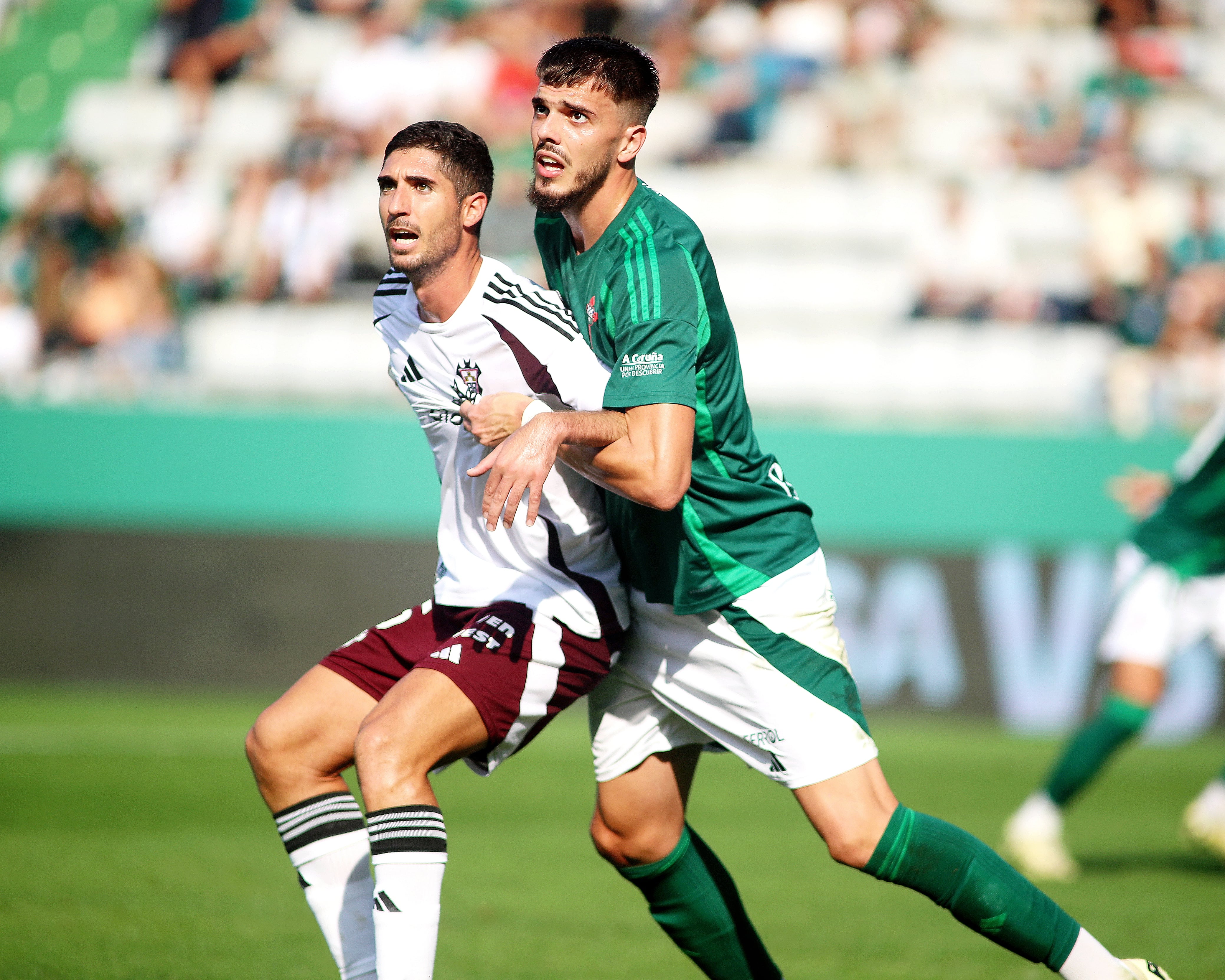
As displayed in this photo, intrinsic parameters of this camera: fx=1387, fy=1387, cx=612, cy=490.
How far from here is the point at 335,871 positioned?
356cm

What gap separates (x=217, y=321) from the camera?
11367 mm

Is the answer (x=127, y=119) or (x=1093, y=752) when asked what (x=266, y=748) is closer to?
(x=1093, y=752)

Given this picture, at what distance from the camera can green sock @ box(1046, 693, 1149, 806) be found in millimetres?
6137

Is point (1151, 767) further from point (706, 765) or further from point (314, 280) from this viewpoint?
point (314, 280)

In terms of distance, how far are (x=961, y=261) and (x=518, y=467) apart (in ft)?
32.2

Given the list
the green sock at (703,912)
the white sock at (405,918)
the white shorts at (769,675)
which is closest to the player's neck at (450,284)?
the white shorts at (769,675)

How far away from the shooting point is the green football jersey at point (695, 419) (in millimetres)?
3338

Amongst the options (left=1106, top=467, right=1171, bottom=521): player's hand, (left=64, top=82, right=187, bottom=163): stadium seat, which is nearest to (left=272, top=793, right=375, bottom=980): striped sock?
(left=1106, top=467, right=1171, bottom=521): player's hand

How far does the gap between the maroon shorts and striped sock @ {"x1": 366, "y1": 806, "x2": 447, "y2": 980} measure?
0.31 metres

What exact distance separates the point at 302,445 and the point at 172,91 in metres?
6.10

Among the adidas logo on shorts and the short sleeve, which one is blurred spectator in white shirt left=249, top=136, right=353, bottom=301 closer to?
the adidas logo on shorts

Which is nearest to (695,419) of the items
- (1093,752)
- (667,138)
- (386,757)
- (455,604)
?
(455,604)

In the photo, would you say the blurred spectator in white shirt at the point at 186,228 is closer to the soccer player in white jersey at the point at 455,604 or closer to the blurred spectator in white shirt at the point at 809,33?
the blurred spectator in white shirt at the point at 809,33

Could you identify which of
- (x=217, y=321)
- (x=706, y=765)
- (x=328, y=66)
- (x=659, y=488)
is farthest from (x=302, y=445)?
(x=659, y=488)
